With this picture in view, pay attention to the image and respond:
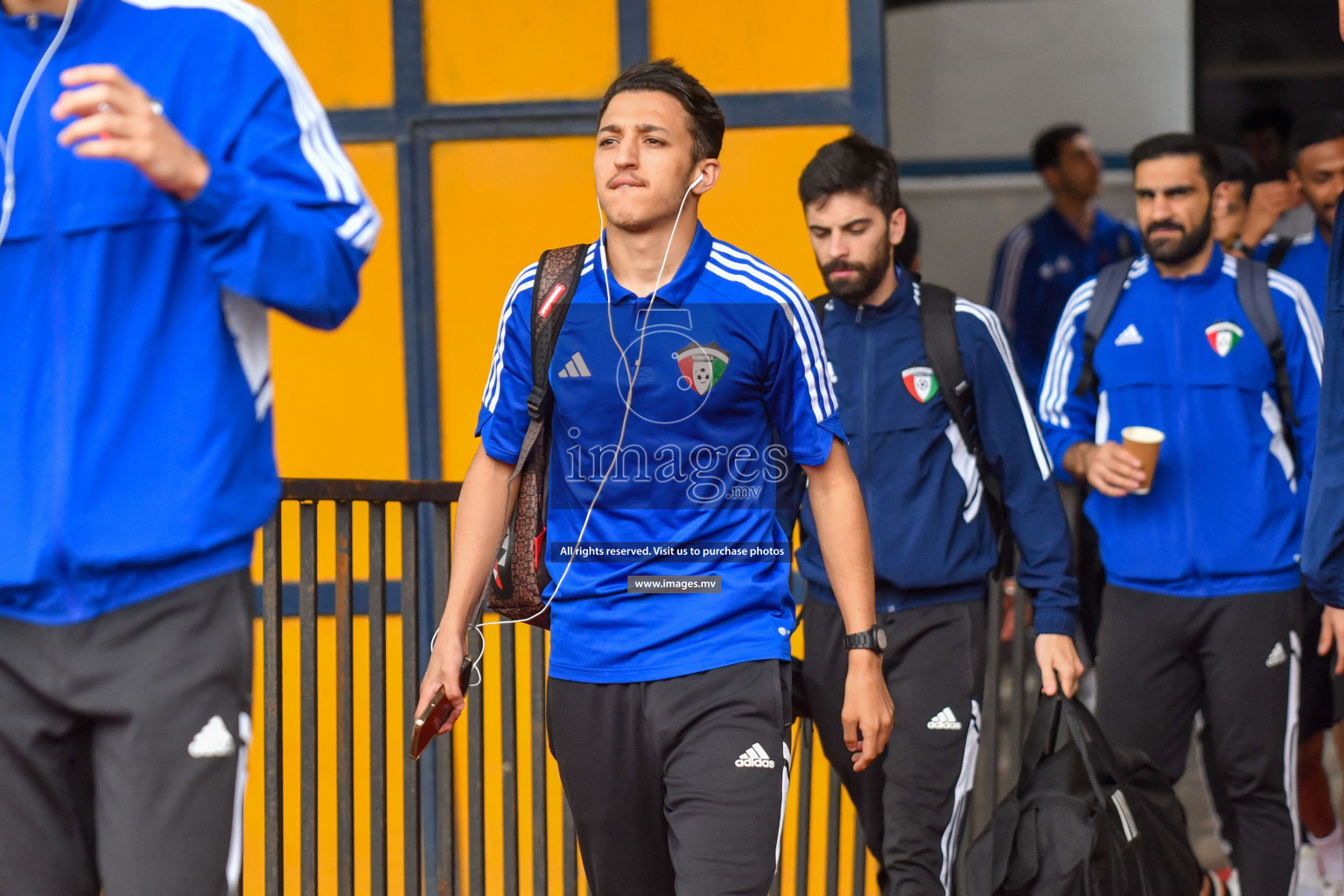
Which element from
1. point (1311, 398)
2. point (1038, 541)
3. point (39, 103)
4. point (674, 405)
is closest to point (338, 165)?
point (39, 103)

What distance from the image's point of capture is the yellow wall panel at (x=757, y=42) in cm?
612

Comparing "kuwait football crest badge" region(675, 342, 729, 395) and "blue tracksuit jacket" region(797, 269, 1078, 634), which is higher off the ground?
"kuwait football crest badge" region(675, 342, 729, 395)

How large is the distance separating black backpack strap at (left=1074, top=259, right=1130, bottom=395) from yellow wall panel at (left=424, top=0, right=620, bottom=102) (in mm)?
2230

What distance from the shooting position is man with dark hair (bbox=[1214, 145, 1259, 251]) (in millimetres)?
5277

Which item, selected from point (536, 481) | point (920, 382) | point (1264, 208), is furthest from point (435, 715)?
point (1264, 208)

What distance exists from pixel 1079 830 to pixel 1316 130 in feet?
10.6

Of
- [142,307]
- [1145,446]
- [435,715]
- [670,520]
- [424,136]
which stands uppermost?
[424,136]

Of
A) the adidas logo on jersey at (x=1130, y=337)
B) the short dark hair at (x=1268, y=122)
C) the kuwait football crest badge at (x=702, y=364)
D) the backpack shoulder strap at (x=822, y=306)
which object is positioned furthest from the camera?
the short dark hair at (x=1268, y=122)

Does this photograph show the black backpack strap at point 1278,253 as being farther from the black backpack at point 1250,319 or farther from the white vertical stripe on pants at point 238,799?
the white vertical stripe on pants at point 238,799

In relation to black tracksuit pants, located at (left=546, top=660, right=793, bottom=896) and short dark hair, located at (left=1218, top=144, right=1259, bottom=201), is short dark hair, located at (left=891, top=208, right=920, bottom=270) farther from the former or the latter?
black tracksuit pants, located at (left=546, top=660, right=793, bottom=896)

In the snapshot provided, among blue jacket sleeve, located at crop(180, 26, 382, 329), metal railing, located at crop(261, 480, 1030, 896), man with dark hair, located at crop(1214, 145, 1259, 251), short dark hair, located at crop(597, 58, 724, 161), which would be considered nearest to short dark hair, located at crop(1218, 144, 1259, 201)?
man with dark hair, located at crop(1214, 145, 1259, 251)

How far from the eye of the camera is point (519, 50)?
20.7ft

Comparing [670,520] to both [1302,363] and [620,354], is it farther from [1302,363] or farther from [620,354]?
[1302,363]

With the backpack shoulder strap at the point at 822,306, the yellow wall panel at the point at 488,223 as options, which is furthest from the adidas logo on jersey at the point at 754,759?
the yellow wall panel at the point at 488,223
